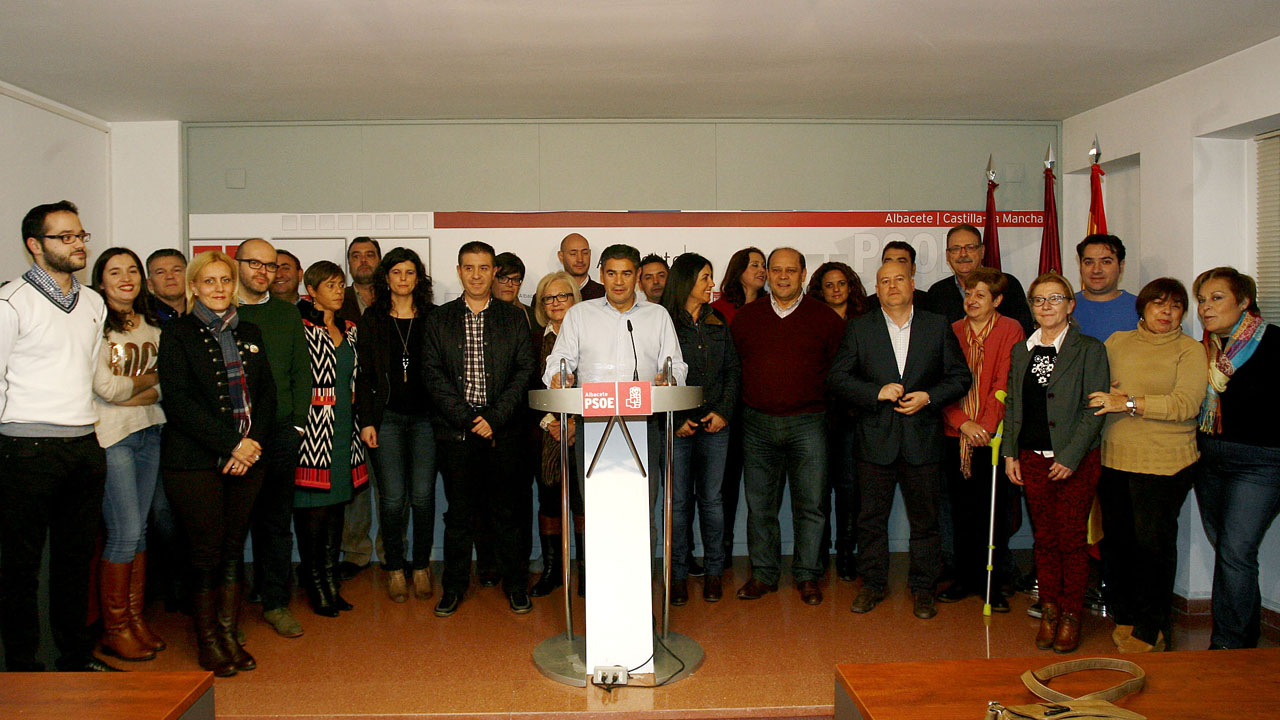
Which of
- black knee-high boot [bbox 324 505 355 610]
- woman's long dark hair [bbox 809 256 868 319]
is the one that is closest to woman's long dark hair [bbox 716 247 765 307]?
woman's long dark hair [bbox 809 256 868 319]

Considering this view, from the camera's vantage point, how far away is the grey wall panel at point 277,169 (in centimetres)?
551

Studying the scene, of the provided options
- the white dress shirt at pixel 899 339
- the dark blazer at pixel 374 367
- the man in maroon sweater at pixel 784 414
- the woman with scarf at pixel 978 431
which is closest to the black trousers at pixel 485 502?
the dark blazer at pixel 374 367

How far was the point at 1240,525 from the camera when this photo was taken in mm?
3494

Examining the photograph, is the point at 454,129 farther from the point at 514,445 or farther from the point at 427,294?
the point at 514,445

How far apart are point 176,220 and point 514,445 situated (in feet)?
9.93

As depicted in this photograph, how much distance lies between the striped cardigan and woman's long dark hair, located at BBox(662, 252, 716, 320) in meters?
1.69

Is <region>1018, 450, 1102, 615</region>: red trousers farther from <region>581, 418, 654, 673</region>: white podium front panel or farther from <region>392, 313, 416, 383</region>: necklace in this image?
<region>392, 313, 416, 383</region>: necklace

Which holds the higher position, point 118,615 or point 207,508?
point 207,508

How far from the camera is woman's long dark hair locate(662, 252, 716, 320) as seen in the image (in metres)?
4.16

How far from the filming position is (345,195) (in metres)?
5.51

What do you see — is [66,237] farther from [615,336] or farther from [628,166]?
[628,166]

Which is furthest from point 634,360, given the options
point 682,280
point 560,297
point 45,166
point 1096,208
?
point 45,166

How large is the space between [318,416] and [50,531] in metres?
1.15

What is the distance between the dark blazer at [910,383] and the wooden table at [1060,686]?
7.43 feet
